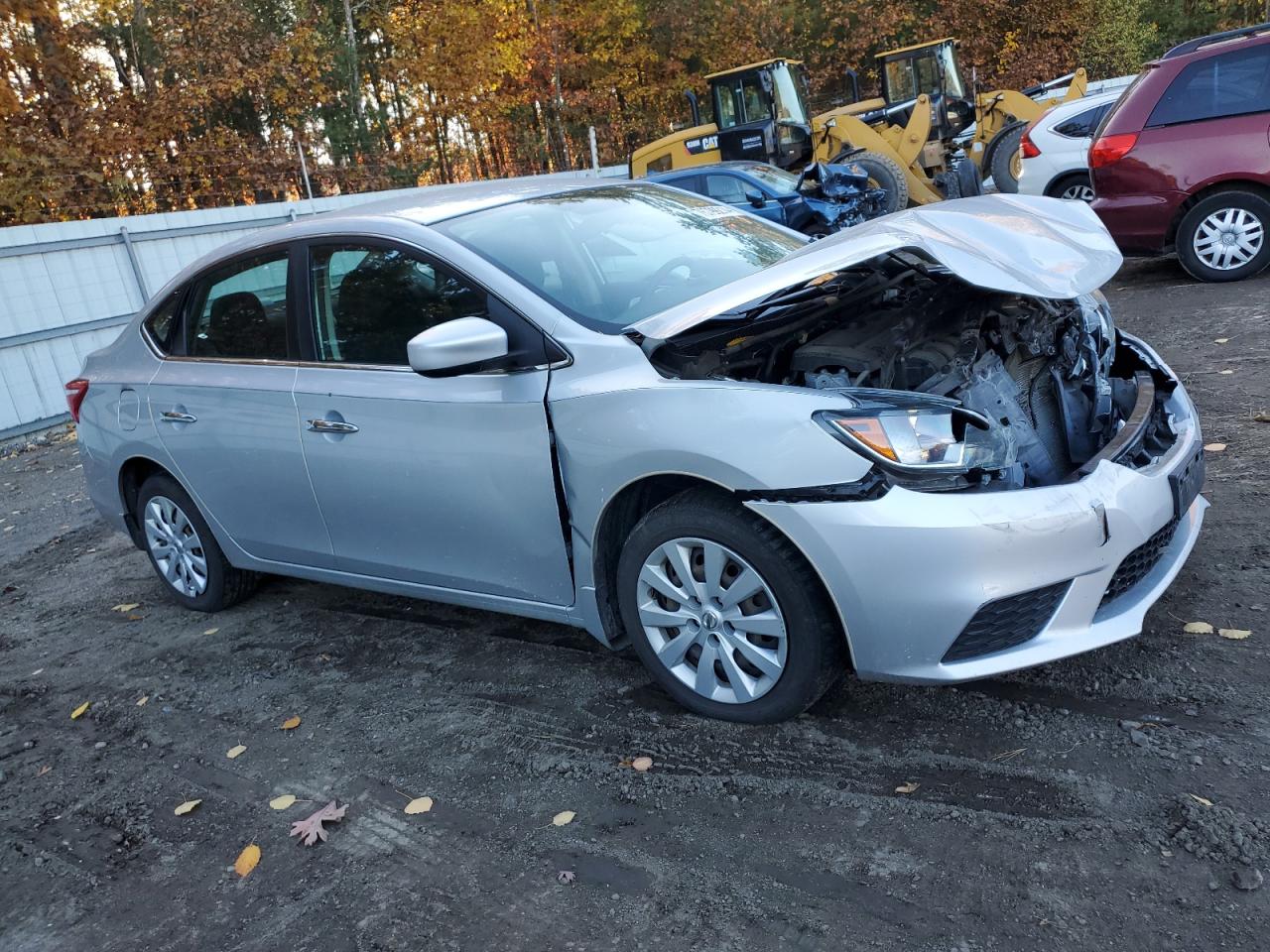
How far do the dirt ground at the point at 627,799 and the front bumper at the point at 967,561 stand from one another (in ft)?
1.04

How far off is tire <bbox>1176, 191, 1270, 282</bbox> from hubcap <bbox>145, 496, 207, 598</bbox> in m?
7.91

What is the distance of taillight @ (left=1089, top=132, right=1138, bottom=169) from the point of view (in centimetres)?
860

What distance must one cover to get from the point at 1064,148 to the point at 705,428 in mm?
9946

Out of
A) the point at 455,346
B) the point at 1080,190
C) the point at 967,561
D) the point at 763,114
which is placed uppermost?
the point at 763,114

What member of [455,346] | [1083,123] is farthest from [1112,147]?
[455,346]

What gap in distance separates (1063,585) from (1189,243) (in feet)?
23.5

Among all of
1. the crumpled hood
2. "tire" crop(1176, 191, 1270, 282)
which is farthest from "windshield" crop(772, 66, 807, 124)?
the crumpled hood

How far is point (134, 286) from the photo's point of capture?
1259cm

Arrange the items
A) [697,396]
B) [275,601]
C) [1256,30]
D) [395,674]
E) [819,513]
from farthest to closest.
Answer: [1256,30] < [275,601] < [395,674] < [697,396] < [819,513]

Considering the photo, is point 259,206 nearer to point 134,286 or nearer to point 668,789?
point 134,286

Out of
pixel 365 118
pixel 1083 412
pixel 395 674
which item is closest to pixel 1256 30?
pixel 1083 412

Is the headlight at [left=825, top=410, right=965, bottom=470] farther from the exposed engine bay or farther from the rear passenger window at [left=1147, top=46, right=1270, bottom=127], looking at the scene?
the rear passenger window at [left=1147, top=46, right=1270, bottom=127]

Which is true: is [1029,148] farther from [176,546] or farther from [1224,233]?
[176,546]

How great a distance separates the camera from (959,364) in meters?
3.47
